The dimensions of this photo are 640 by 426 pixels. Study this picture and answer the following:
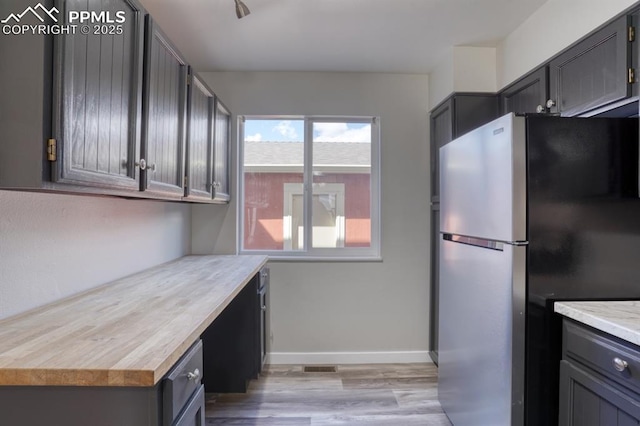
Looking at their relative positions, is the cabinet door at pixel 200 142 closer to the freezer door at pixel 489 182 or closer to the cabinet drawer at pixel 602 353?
the freezer door at pixel 489 182

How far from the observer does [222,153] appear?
2613 millimetres

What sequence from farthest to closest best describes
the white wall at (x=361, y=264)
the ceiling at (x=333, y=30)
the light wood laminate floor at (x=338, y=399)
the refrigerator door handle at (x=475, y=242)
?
the white wall at (x=361, y=264) → the light wood laminate floor at (x=338, y=399) → the ceiling at (x=333, y=30) → the refrigerator door handle at (x=475, y=242)

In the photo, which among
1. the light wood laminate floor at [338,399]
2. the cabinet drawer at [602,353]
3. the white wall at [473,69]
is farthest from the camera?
the white wall at [473,69]

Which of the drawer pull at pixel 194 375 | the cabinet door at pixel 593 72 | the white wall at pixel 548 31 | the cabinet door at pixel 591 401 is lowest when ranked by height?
Answer: the cabinet door at pixel 591 401

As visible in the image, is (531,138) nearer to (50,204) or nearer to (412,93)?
(412,93)

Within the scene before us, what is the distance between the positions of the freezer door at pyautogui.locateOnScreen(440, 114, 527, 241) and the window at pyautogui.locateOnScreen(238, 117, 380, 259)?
104 cm

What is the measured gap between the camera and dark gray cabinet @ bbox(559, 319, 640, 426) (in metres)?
1.06

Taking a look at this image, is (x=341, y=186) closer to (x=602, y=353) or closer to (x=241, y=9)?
(x=241, y=9)

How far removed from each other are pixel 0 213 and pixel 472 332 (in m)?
2.00

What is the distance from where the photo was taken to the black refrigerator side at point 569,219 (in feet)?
4.50

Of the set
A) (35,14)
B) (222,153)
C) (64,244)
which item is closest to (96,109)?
(35,14)

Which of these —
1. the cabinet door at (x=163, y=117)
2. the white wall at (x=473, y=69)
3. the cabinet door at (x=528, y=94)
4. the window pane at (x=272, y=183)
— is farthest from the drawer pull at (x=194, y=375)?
the white wall at (x=473, y=69)

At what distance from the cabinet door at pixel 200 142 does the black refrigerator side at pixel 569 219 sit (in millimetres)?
1671

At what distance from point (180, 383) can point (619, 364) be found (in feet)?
4.40
